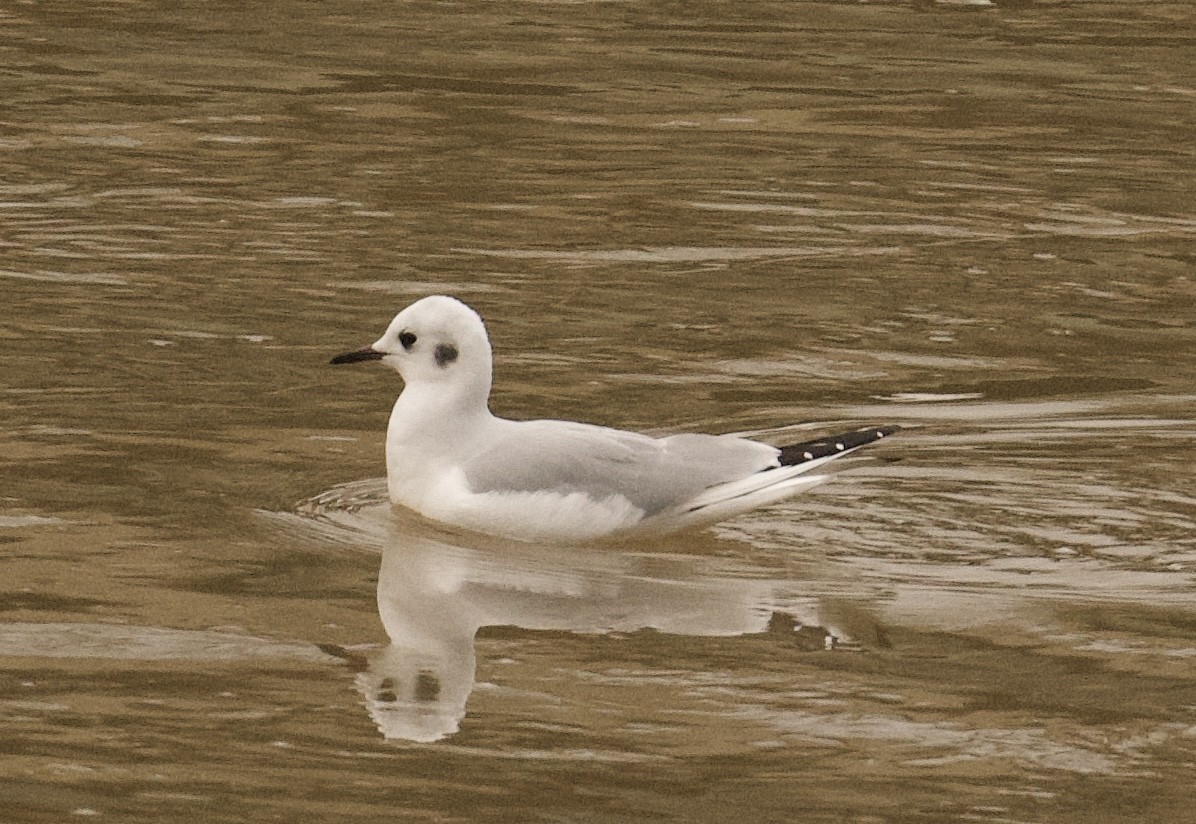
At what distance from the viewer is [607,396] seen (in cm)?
1116

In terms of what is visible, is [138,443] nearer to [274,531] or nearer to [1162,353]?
[274,531]

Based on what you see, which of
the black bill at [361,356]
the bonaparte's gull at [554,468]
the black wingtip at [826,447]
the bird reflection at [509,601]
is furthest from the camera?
the black bill at [361,356]

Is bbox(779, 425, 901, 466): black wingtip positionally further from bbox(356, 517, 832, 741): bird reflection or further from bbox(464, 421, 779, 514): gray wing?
bbox(356, 517, 832, 741): bird reflection

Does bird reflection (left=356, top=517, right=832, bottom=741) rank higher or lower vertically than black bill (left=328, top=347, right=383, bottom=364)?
lower

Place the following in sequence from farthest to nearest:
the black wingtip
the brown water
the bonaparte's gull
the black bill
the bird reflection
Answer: the black bill → the black wingtip → the bonaparte's gull → the bird reflection → the brown water

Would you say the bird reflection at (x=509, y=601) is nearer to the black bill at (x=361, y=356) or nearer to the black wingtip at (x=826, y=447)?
the black wingtip at (x=826, y=447)

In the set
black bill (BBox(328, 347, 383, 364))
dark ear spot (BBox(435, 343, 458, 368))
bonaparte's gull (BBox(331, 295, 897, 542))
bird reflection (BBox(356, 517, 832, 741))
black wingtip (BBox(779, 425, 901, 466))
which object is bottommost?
bird reflection (BBox(356, 517, 832, 741))

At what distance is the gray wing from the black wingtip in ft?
0.21

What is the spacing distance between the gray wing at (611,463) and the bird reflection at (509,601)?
0.22 meters

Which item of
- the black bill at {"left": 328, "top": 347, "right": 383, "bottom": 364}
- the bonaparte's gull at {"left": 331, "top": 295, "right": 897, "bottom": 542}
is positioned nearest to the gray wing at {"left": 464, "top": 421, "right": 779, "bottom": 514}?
the bonaparte's gull at {"left": 331, "top": 295, "right": 897, "bottom": 542}

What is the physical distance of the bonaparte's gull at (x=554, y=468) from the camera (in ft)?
29.4

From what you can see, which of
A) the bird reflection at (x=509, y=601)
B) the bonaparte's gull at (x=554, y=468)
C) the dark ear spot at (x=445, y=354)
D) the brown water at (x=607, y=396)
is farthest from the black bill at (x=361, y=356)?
the bird reflection at (x=509, y=601)

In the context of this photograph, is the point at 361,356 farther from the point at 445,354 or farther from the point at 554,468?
the point at 554,468

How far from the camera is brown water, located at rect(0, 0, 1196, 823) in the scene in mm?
7035
